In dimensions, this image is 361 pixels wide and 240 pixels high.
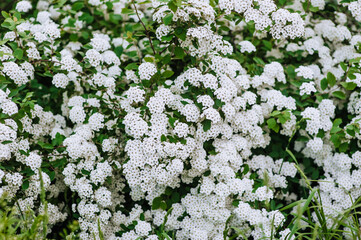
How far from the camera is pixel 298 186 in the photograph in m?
4.41

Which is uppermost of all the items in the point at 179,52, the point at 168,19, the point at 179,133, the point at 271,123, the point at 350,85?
the point at 168,19

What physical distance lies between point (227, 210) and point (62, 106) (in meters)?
1.94

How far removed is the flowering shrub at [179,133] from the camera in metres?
3.37

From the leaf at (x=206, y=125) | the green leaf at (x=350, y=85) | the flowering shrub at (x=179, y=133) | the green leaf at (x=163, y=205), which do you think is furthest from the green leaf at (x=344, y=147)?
the green leaf at (x=163, y=205)

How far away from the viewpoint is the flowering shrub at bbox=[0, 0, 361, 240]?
3.37 m

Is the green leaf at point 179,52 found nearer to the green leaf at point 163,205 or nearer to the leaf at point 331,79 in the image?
the green leaf at point 163,205

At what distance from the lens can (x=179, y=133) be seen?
3.35 m

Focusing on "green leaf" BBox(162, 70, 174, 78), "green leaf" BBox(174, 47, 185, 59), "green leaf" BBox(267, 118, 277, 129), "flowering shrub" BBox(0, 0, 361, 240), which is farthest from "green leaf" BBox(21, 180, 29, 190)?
"green leaf" BBox(267, 118, 277, 129)

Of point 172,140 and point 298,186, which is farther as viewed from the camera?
point 298,186

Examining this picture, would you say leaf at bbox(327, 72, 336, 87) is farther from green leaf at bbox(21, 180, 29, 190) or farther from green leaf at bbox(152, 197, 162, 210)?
green leaf at bbox(21, 180, 29, 190)

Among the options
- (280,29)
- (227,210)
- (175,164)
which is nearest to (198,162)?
(175,164)

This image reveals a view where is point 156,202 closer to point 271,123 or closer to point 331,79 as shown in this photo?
point 271,123

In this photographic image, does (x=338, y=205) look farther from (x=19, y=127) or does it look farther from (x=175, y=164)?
(x=19, y=127)

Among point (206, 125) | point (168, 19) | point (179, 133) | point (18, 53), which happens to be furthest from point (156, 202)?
point (18, 53)
